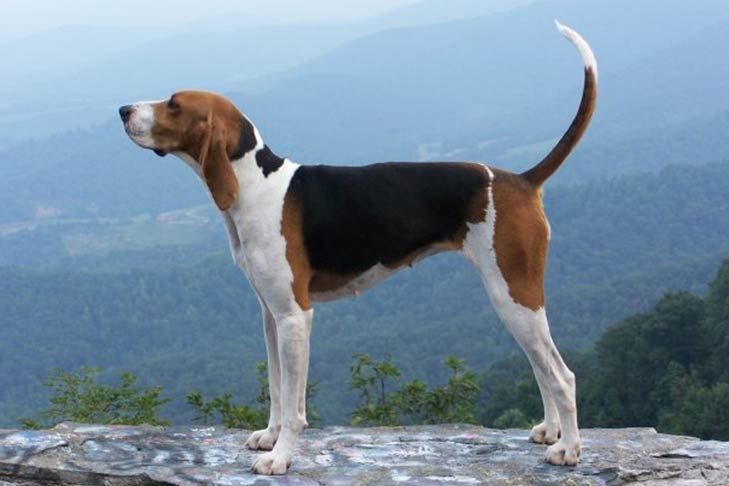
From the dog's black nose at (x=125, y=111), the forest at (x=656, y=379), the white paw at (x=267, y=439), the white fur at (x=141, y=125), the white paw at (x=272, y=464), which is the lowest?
the forest at (x=656, y=379)

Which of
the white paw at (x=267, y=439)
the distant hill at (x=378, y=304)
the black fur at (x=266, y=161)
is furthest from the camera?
the distant hill at (x=378, y=304)

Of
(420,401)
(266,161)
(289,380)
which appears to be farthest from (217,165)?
(420,401)

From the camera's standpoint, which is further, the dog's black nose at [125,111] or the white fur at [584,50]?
the white fur at [584,50]

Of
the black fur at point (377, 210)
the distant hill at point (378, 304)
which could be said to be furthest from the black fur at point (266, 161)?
the distant hill at point (378, 304)

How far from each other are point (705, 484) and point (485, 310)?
59919 mm

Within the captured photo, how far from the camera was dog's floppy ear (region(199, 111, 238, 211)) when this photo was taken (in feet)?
18.2

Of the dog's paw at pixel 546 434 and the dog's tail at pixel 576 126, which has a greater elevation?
the dog's tail at pixel 576 126

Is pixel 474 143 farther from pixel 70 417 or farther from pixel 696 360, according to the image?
pixel 70 417

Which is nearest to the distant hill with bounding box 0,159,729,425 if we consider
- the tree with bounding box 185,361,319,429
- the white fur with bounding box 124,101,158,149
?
the tree with bounding box 185,361,319,429

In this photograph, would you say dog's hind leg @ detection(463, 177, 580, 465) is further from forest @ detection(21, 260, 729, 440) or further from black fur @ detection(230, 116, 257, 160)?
forest @ detection(21, 260, 729, 440)

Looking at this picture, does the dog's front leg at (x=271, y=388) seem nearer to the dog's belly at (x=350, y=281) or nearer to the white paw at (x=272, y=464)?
the dog's belly at (x=350, y=281)

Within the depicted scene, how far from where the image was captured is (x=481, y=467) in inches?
239

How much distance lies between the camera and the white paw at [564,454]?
594 cm

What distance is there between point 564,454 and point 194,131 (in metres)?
2.71
